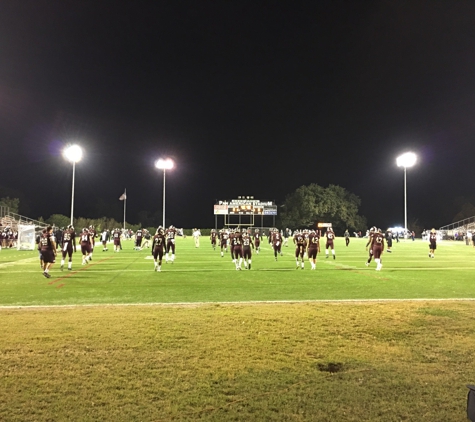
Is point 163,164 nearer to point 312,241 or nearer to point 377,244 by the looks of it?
point 312,241

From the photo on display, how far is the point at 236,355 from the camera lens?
597 cm

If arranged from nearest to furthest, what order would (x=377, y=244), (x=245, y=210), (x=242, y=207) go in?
(x=377, y=244) → (x=245, y=210) → (x=242, y=207)

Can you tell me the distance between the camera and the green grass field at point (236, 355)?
168 inches

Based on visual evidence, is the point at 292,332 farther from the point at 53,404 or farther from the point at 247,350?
the point at 53,404

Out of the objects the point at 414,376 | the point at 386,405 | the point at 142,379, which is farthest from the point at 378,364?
the point at 142,379

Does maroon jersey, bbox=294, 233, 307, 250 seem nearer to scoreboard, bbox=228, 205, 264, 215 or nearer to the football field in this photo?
the football field

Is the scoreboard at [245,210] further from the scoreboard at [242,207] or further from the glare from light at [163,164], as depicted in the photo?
the glare from light at [163,164]

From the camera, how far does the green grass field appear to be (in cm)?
428

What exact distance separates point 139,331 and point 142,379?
7.65ft

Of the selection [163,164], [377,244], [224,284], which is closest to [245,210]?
[163,164]

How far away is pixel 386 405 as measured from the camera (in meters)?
4.32

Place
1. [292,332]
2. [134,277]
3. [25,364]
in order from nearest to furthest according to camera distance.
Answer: [25,364] < [292,332] < [134,277]

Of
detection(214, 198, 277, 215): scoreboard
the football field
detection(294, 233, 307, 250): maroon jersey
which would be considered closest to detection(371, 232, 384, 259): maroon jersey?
the football field

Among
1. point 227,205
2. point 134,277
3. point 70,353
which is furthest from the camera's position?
point 227,205
